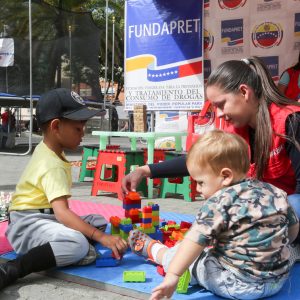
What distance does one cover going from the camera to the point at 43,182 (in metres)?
2.65

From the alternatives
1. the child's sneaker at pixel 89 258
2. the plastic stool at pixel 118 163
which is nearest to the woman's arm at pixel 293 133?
the child's sneaker at pixel 89 258

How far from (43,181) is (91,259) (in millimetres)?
536

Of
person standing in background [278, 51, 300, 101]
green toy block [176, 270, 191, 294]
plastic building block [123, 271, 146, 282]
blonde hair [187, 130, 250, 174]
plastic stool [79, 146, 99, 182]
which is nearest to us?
blonde hair [187, 130, 250, 174]

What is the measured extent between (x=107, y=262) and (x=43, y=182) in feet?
1.90

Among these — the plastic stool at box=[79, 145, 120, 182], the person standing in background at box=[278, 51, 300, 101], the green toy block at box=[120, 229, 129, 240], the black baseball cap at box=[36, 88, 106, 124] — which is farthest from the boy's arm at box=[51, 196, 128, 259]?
the plastic stool at box=[79, 145, 120, 182]

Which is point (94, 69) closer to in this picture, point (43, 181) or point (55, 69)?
point (55, 69)

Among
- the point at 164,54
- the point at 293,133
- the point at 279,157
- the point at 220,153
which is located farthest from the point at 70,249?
the point at 164,54

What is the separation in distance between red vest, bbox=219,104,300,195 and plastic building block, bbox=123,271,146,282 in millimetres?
831

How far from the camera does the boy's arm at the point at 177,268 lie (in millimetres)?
1893

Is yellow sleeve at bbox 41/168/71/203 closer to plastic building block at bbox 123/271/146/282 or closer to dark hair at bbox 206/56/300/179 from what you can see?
plastic building block at bbox 123/271/146/282

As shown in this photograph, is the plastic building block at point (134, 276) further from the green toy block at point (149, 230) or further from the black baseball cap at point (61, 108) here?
the black baseball cap at point (61, 108)

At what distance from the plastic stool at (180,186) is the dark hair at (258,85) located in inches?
113

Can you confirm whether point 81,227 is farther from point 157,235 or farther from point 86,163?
point 86,163

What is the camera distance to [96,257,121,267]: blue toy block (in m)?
2.71
